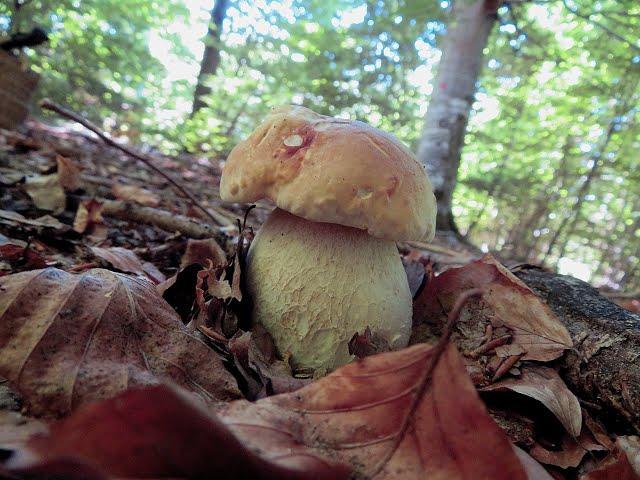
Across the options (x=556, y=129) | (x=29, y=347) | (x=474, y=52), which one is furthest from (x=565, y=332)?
(x=556, y=129)

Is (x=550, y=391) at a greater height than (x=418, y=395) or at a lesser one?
lesser

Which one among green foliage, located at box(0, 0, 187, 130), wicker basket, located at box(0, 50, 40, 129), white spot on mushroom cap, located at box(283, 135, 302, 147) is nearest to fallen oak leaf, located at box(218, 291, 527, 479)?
white spot on mushroom cap, located at box(283, 135, 302, 147)

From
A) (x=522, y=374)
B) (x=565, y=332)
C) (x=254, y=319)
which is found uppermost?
Result: (x=565, y=332)

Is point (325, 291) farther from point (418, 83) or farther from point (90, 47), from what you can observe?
point (90, 47)

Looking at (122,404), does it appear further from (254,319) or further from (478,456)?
(254,319)

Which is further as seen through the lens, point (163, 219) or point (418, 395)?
point (163, 219)

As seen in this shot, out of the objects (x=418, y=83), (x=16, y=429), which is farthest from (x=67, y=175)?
(x=418, y=83)
